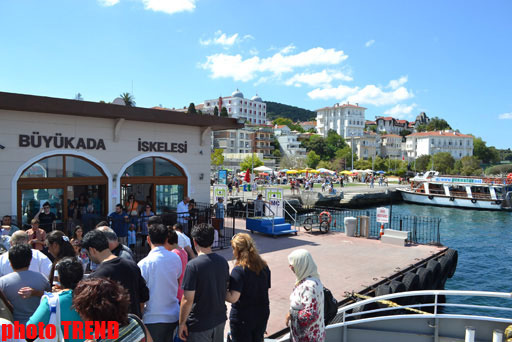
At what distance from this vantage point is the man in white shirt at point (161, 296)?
13.1 feet

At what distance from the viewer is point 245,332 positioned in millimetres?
3859

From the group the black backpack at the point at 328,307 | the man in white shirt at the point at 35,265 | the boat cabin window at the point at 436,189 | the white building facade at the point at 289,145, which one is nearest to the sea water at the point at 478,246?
the boat cabin window at the point at 436,189

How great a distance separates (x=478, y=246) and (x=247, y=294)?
21.5 metres

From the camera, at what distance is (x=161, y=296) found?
4012mm

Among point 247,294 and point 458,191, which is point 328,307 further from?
point 458,191

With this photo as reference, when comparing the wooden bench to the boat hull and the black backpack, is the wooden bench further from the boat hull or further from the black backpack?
the boat hull

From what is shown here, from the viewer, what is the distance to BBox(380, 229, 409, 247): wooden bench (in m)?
13.6

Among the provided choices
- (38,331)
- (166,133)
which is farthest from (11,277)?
(166,133)

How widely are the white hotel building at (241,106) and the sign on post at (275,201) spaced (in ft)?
402

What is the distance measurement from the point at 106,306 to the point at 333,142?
11410 centimetres

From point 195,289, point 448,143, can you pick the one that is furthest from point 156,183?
point 448,143

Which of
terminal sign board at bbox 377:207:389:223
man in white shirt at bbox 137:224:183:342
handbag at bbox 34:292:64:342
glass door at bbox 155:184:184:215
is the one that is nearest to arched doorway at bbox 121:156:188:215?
glass door at bbox 155:184:184:215

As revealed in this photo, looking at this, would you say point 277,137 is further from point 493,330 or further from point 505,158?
point 505,158

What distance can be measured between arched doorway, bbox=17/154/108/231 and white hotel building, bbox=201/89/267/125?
127 meters
